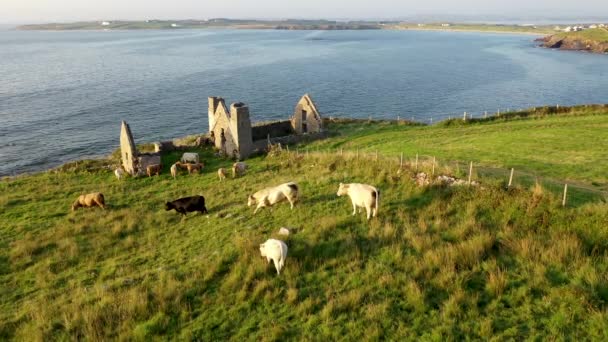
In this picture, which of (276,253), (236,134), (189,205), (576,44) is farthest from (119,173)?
(576,44)

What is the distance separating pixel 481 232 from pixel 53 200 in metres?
27.4

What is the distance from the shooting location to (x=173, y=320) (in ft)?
39.4

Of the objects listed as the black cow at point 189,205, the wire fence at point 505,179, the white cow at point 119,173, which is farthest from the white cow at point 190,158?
the wire fence at point 505,179

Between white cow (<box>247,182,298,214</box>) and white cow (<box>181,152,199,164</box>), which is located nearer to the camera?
white cow (<box>247,182,298,214</box>)

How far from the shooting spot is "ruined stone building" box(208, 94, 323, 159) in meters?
38.8

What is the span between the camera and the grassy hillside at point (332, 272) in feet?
35.9

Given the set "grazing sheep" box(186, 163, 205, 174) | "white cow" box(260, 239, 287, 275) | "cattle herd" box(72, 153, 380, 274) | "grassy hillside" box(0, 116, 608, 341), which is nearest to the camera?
"grassy hillside" box(0, 116, 608, 341)

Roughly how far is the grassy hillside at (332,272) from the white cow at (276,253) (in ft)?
0.92

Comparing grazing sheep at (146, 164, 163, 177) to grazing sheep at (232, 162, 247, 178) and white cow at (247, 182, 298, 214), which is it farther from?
white cow at (247, 182, 298, 214)

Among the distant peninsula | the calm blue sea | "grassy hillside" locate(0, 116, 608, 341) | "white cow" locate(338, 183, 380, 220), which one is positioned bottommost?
the calm blue sea

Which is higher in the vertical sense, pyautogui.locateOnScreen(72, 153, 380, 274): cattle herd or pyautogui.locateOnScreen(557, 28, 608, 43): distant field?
pyautogui.locateOnScreen(557, 28, 608, 43): distant field

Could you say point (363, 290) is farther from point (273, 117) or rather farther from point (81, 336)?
point (273, 117)

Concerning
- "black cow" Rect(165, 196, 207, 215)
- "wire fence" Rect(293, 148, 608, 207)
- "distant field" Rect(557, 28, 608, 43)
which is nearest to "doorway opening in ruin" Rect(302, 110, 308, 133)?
"wire fence" Rect(293, 148, 608, 207)

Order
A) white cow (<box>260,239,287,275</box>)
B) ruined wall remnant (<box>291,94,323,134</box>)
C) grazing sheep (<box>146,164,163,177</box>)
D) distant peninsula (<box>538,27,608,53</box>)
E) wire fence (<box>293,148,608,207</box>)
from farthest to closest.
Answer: distant peninsula (<box>538,27,608,53</box>) → ruined wall remnant (<box>291,94,323,134</box>) → grazing sheep (<box>146,164,163,177</box>) → wire fence (<box>293,148,608,207</box>) → white cow (<box>260,239,287,275</box>)
